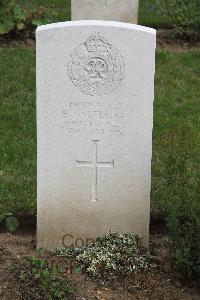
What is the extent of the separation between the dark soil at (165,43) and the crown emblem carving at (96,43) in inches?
197

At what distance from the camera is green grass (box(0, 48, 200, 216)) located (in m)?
4.94

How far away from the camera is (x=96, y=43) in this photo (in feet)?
13.8

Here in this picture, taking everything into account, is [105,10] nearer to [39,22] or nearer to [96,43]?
[39,22]

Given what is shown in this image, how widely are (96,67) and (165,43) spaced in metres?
5.31

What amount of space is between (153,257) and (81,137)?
0.88 metres

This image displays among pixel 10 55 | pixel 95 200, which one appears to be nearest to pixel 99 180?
pixel 95 200

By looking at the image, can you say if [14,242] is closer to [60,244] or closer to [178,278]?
[60,244]

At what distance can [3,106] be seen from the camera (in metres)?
7.26

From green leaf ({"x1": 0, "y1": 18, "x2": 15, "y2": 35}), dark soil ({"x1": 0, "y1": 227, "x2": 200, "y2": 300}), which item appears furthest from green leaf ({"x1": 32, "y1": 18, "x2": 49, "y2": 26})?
dark soil ({"x1": 0, "y1": 227, "x2": 200, "y2": 300})

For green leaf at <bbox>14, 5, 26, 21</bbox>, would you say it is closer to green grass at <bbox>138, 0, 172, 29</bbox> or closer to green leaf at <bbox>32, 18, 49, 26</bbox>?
green leaf at <bbox>32, 18, 49, 26</bbox>

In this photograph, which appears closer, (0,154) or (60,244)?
(60,244)

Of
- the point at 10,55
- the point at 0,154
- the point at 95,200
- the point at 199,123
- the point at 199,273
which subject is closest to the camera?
the point at 199,273

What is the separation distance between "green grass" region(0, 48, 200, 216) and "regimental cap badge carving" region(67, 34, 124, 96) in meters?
0.51

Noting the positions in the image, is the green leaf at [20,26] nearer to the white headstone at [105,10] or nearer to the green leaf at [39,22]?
the green leaf at [39,22]
